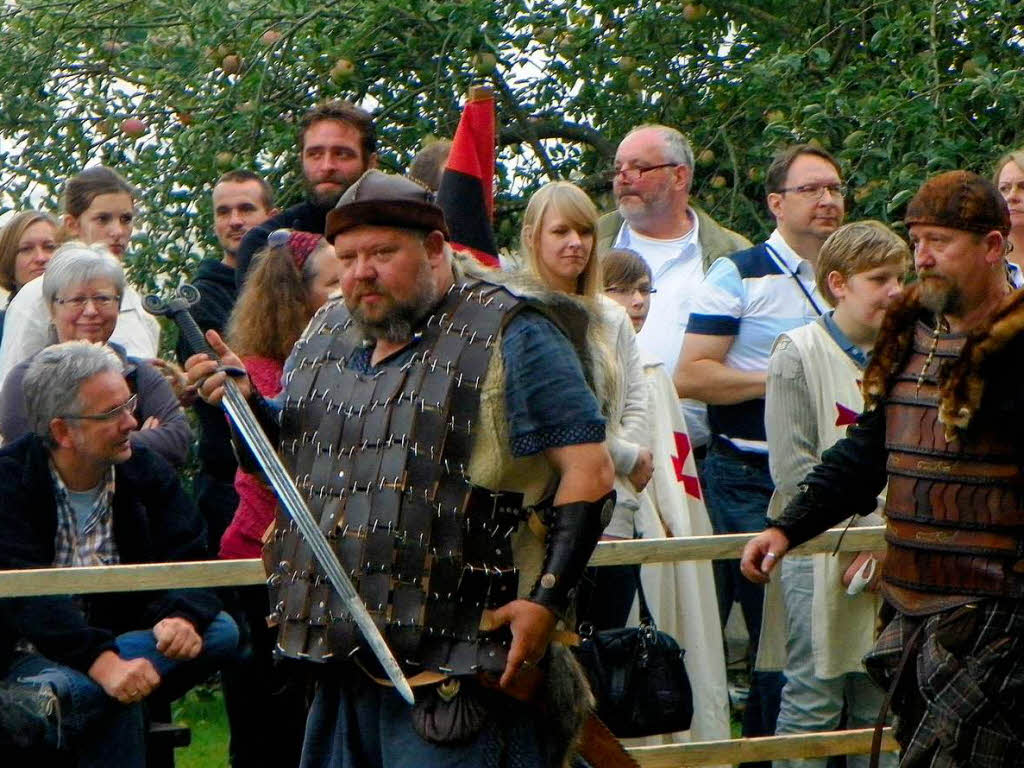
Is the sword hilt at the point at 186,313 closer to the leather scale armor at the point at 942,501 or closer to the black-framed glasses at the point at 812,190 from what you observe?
the leather scale armor at the point at 942,501

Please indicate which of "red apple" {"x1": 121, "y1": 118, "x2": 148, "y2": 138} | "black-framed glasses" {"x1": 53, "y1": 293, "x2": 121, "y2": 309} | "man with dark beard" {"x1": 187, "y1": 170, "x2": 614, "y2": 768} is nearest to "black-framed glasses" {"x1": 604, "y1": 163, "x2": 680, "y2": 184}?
"black-framed glasses" {"x1": 53, "y1": 293, "x2": 121, "y2": 309}

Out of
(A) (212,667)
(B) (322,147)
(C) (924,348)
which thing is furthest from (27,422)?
(C) (924,348)

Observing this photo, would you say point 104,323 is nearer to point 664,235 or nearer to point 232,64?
point 664,235

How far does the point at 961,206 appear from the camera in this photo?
4.79m

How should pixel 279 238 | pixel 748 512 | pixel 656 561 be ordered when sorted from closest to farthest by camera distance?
pixel 656 561
pixel 279 238
pixel 748 512

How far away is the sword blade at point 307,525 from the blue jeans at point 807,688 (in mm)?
2035

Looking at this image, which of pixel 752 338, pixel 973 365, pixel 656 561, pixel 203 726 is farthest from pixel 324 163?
pixel 973 365

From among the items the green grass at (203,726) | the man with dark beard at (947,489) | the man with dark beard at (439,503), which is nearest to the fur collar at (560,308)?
the man with dark beard at (439,503)

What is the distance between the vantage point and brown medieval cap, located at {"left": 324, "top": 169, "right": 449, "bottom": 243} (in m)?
4.43

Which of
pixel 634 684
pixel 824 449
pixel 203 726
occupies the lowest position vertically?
pixel 203 726

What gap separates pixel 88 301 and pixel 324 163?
3.30 ft

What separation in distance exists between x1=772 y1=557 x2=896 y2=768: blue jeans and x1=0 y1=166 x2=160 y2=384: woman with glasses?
7.15ft

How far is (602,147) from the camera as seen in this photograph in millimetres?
8609

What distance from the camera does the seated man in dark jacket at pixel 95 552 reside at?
17.1 ft
